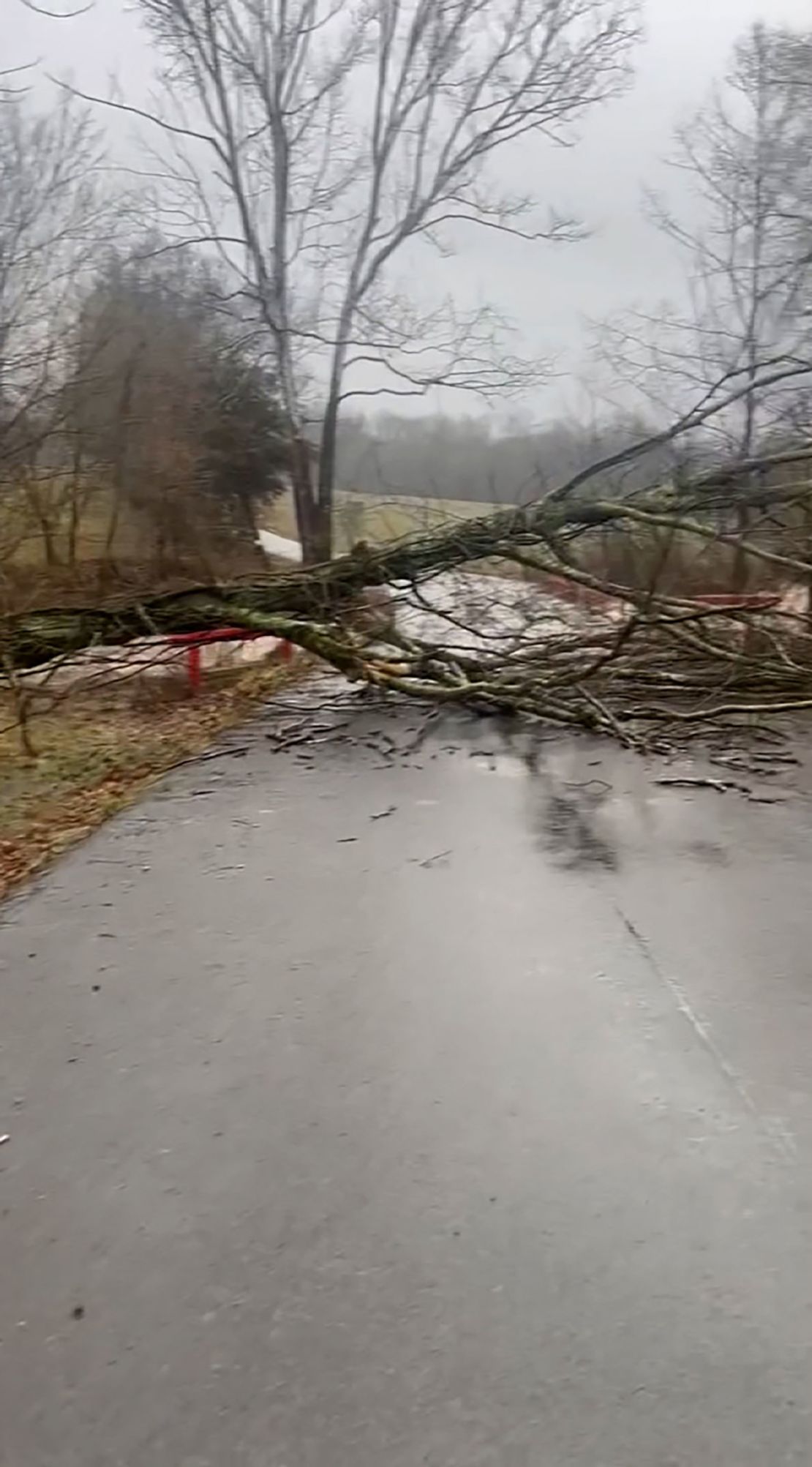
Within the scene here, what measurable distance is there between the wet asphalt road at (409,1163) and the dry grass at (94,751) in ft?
2.88

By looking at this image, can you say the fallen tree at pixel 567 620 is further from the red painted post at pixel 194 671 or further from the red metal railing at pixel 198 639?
the red painted post at pixel 194 671

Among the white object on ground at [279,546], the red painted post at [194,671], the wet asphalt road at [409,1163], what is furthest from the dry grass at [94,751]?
the white object on ground at [279,546]

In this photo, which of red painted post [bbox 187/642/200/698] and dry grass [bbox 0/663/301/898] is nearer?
dry grass [bbox 0/663/301/898]

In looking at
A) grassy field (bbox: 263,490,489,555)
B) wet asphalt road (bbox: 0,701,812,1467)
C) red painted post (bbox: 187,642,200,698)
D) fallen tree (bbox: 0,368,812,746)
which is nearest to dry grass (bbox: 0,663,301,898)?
red painted post (bbox: 187,642,200,698)

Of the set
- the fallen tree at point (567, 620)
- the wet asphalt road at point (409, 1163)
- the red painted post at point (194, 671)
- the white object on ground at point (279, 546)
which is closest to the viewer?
the wet asphalt road at point (409, 1163)

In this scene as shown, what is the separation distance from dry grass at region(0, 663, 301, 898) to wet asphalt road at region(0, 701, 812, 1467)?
879 mm

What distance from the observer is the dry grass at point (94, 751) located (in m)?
6.96

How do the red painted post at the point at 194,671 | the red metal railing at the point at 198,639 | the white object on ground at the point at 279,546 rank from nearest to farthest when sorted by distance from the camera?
the red metal railing at the point at 198,639
the red painted post at the point at 194,671
the white object on ground at the point at 279,546

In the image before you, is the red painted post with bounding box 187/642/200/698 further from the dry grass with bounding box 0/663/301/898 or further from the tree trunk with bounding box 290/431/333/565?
the tree trunk with bounding box 290/431/333/565

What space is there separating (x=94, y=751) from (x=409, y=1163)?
21.4 ft

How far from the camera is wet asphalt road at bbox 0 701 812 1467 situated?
2.43 metres

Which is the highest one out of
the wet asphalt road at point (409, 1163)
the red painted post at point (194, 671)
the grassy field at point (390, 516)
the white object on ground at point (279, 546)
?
the grassy field at point (390, 516)

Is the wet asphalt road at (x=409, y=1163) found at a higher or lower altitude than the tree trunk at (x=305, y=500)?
lower

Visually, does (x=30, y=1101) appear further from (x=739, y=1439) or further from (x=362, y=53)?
(x=362, y=53)
